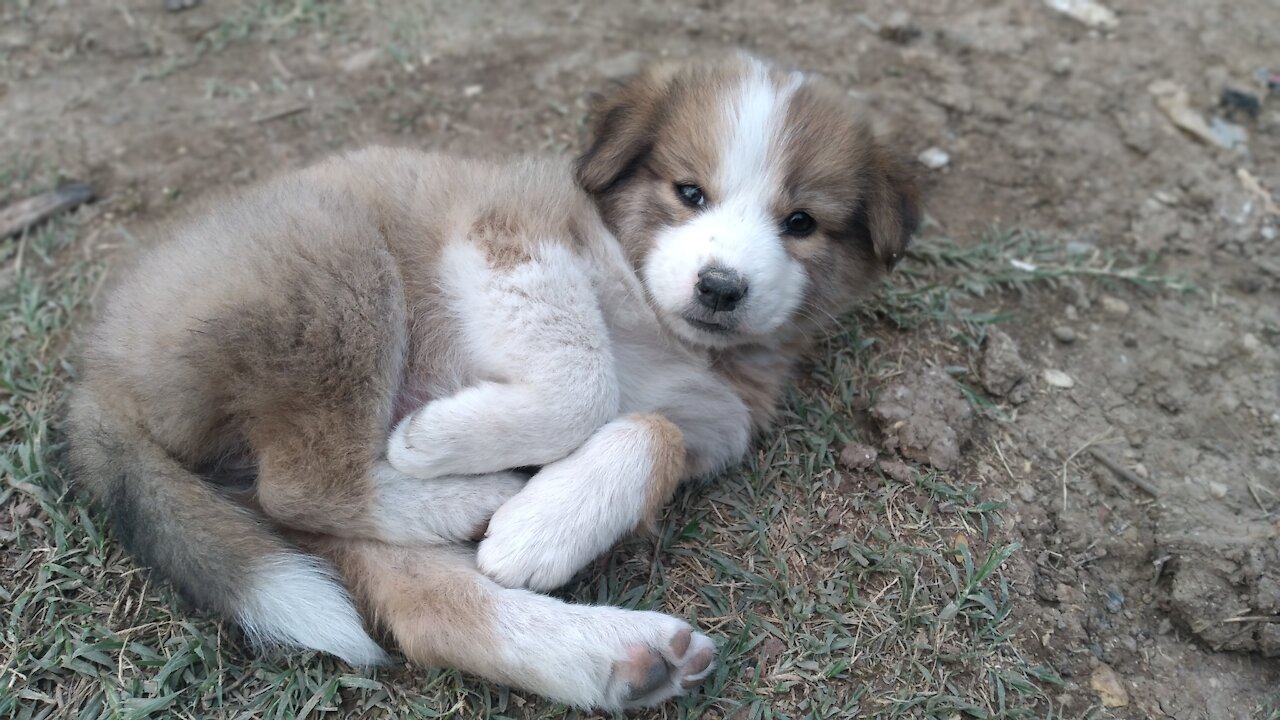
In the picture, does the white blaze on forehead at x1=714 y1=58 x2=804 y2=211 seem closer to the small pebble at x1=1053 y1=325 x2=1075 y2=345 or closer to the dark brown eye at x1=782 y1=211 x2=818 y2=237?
the dark brown eye at x1=782 y1=211 x2=818 y2=237

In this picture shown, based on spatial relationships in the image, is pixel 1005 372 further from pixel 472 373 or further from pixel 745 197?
pixel 472 373

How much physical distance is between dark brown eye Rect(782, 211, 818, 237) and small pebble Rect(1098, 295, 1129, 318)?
59.7 inches

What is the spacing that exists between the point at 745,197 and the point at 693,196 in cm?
19

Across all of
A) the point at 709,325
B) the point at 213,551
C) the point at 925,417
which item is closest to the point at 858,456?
the point at 925,417

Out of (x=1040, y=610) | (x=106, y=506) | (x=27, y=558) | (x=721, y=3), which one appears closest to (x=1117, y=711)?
(x=1040, y=610)

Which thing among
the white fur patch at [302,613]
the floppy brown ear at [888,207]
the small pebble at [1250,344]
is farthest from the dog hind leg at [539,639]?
the small pebble at [1250,344]

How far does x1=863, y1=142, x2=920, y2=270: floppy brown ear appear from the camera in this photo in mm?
2961

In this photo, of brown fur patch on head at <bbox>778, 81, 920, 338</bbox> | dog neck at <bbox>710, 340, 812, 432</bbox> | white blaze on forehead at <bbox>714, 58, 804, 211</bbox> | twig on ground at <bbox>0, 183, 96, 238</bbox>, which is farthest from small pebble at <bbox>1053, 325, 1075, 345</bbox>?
twig on ground at <bbox>0, 183, 96, 238</bbox>

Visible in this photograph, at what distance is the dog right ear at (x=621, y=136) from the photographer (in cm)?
297

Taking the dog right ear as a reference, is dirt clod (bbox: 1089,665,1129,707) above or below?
below

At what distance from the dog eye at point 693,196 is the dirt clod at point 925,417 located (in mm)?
955

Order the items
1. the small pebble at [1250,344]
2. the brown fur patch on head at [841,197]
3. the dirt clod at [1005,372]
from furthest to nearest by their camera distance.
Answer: the small pebble at [1250,344], the dirt clod at [1005,372], the brown fur patch on head at [841,197]

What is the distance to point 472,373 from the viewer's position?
264 centimetres

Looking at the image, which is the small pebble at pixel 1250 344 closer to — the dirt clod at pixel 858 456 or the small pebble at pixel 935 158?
the small pebble at pixel 935 158
